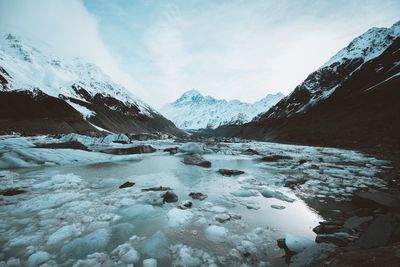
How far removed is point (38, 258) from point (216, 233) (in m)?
4.42

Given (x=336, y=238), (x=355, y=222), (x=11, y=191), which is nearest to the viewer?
(x=336, y=238)

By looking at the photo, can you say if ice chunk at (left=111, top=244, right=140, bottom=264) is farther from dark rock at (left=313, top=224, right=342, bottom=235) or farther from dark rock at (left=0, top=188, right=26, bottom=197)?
dark rock at (left=0, top=188, right=26, bottom=197)

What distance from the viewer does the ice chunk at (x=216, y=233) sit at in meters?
6.56

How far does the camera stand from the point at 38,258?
208 inches

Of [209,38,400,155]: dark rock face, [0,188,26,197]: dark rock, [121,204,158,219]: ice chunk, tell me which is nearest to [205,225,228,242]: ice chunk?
[121,204,158,219]: ice chunk

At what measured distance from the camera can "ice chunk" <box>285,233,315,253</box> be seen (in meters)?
5.77

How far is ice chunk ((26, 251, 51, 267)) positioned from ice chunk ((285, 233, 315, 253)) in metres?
5.78

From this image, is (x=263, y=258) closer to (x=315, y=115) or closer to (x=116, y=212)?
(x=116, y=212)

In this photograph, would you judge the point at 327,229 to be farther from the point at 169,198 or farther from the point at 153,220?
the point at 169,198

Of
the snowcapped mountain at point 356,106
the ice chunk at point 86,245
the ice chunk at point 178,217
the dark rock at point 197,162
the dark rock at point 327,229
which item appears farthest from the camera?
the snowcapped mountain at point 356,106

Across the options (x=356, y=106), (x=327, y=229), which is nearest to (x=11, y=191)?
(x=327, y=229)

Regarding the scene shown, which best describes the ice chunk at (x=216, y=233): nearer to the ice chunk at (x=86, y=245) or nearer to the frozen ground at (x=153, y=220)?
the frozen ground at (x=153, y=220)

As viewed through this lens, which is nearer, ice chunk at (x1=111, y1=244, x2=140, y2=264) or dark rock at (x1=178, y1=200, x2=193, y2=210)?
ice chunk at (x1=111, y1=244, x2=140, y2=264)

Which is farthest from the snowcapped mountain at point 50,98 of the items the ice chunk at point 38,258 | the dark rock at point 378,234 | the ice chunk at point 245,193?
the dark rock at point 378,234
